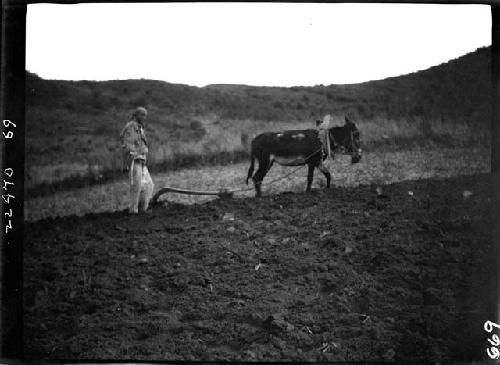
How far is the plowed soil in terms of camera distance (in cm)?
557

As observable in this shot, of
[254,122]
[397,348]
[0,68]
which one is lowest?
[397,348]

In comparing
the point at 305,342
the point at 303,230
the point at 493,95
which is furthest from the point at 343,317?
the point at 493,95

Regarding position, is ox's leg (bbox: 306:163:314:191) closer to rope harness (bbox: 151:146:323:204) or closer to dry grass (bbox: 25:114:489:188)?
rope harness (bbox: 151:146:323:204)

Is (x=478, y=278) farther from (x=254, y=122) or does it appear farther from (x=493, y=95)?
(x=254, y=122)

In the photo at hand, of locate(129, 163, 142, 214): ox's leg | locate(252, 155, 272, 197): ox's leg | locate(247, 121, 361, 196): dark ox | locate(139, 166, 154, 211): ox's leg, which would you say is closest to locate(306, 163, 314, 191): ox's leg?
locate(247, 121, 361, 196): dark ox

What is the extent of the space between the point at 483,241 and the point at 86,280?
4314 mm

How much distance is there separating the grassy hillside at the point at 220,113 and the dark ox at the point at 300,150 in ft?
0.45

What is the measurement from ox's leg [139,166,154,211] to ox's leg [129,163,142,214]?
48mm

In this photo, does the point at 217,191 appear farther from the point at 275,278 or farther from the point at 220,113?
the point at 275,278

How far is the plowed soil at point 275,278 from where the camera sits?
18.3ft

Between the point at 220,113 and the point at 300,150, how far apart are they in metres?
1.06

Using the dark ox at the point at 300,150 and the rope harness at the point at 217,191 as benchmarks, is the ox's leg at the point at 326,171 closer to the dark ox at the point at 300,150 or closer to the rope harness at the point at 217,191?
the dark ox at the point at 300,150

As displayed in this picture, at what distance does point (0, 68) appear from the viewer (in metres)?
6.15

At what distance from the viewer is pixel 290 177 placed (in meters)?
6.64
